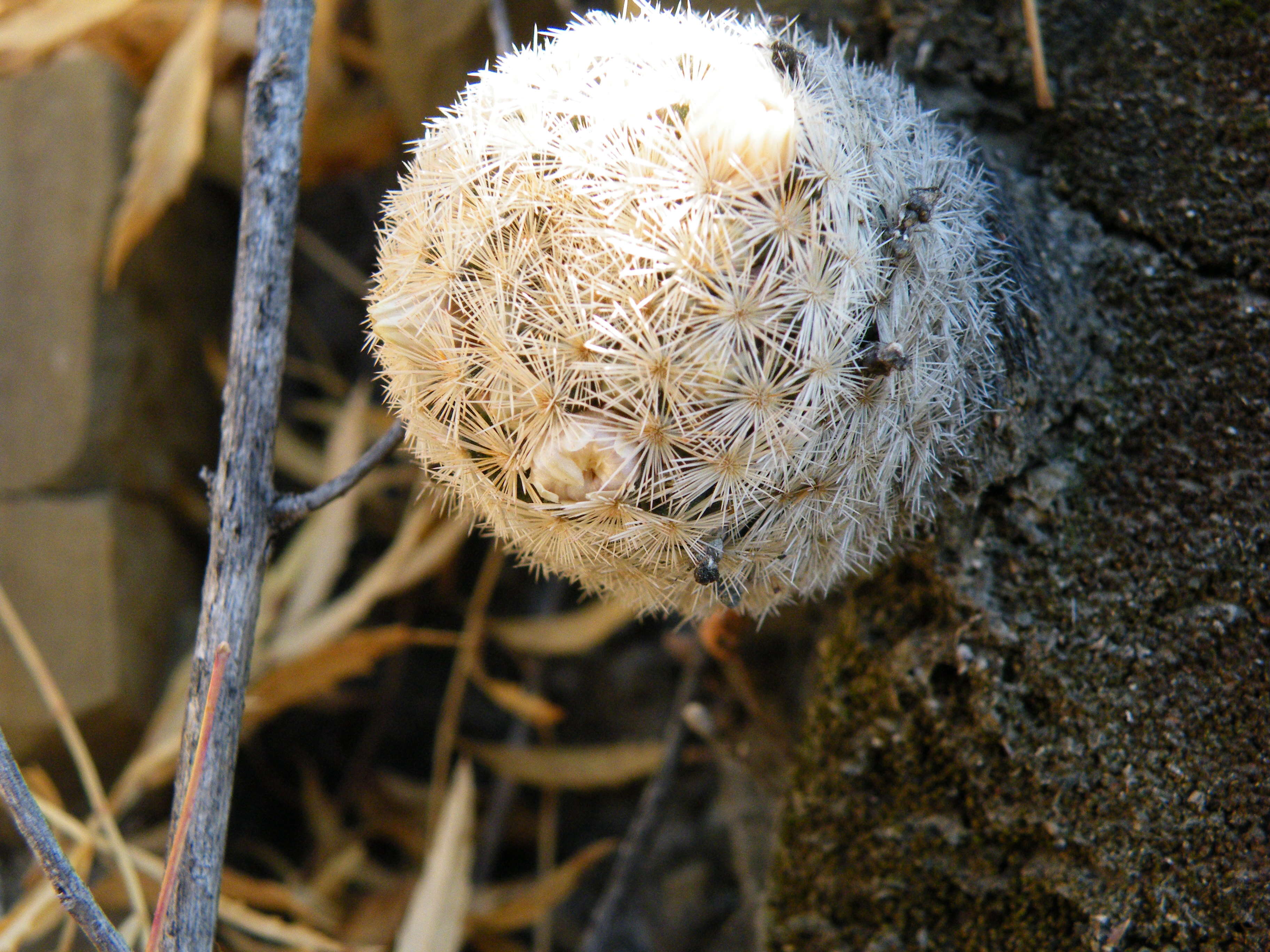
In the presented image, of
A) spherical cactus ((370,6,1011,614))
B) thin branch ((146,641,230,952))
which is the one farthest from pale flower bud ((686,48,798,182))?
thin branch ((146,641,230,952))

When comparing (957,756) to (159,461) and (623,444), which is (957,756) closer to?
(623,444)

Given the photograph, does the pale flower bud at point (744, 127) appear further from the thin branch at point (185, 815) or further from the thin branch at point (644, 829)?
the thin branch at point (644, 829)

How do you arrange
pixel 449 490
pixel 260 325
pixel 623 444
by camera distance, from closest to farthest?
pixel 623 444, pixel 449 490, pixel 260 325

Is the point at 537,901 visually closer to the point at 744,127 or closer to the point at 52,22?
the point at 744,127

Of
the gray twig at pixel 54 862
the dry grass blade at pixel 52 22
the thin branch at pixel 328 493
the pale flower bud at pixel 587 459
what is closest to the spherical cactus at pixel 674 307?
the pale flower bud at pixel 587 459

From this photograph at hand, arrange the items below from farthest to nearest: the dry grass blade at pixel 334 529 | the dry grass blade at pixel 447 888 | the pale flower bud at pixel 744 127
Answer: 1. the dry grass blade at pixel 334 529
2. the dry grass blade at pixel 447 888
3. the pale flower bud at pixel 744 127

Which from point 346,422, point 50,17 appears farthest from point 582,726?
point 50,17

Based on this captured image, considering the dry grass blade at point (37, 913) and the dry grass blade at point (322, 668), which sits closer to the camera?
the dry grass blade at point (37, 913)
